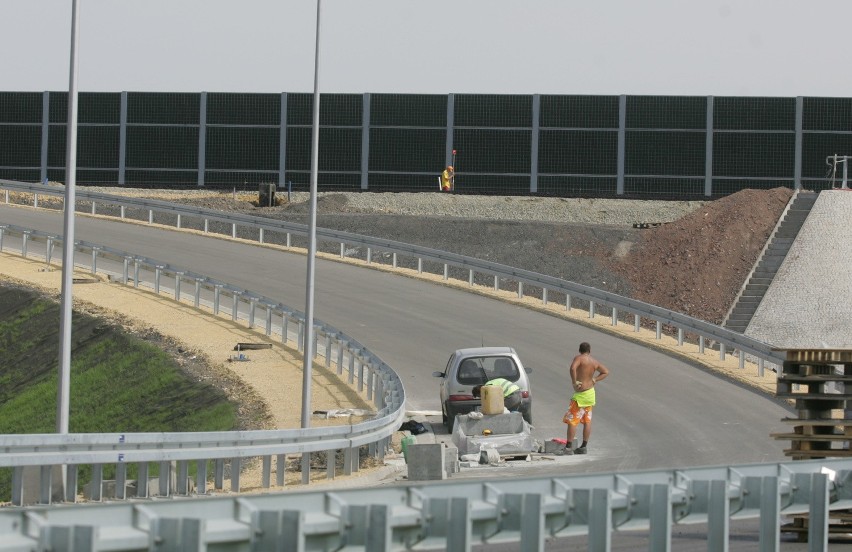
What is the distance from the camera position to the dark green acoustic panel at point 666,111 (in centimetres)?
7762

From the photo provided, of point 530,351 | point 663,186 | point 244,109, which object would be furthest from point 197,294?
point 244,109

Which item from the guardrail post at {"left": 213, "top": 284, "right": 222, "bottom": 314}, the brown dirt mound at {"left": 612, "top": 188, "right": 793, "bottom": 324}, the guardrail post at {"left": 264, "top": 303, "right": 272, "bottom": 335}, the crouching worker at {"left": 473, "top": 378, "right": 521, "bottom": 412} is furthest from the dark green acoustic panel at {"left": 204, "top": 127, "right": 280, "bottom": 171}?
the crouching worker at {"left": 473, "top": 378, "right": 521, "bottom": 412}

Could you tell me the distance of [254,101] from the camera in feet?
266

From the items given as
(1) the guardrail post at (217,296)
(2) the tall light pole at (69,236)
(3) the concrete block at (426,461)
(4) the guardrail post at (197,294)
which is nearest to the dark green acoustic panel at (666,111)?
(4) the guardrail post at (197,294)

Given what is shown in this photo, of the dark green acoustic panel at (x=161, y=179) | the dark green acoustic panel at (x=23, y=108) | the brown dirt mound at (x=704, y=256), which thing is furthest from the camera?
the dark green acoustic panel at (x=23, y=108)

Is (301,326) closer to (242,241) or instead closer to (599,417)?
(599,417)

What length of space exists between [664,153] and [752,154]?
13.2 feet

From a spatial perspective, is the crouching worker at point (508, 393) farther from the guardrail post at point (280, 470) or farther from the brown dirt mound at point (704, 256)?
the brown dirt mound at point (704, 256)

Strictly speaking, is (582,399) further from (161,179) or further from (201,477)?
(161,179)

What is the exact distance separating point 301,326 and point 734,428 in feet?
38.4

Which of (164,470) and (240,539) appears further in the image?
(164,470)

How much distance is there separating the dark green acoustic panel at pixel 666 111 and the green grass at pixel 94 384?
137 feet

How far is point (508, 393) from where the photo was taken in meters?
24.1

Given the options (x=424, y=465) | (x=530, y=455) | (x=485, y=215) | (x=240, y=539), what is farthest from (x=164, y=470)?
(x=485, y=215)
